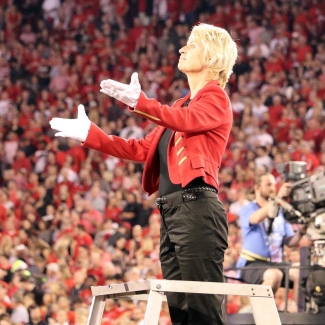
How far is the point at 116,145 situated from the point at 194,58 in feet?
1.67

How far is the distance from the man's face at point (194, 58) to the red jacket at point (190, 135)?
81 millimetres

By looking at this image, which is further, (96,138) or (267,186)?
(267,186)

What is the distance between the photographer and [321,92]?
13.0 metres

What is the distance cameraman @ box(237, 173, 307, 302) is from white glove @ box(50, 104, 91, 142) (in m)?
2.95

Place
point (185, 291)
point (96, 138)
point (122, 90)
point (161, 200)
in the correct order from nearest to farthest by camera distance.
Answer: point (185, 291) → point (122, 90) → point (161, 200) → point (96, 138)

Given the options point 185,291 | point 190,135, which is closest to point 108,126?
point 190,135

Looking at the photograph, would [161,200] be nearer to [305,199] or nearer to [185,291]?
[185,291]

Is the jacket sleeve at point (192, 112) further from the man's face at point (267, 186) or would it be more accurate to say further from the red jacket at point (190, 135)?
the man's face at point (267, 186)

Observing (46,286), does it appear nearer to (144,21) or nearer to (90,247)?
(90,247)

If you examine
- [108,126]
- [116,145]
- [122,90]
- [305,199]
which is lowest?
[305,199]

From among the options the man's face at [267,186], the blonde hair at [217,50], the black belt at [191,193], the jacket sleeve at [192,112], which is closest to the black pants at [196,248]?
the black belt at [191,193]

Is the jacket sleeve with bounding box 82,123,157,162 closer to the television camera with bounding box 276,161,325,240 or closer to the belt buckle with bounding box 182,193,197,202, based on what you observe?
the belt buckle with bounding box 182,193,197,202

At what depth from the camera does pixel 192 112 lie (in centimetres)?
330

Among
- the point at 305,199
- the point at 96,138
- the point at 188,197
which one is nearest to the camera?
the point at 188,197
